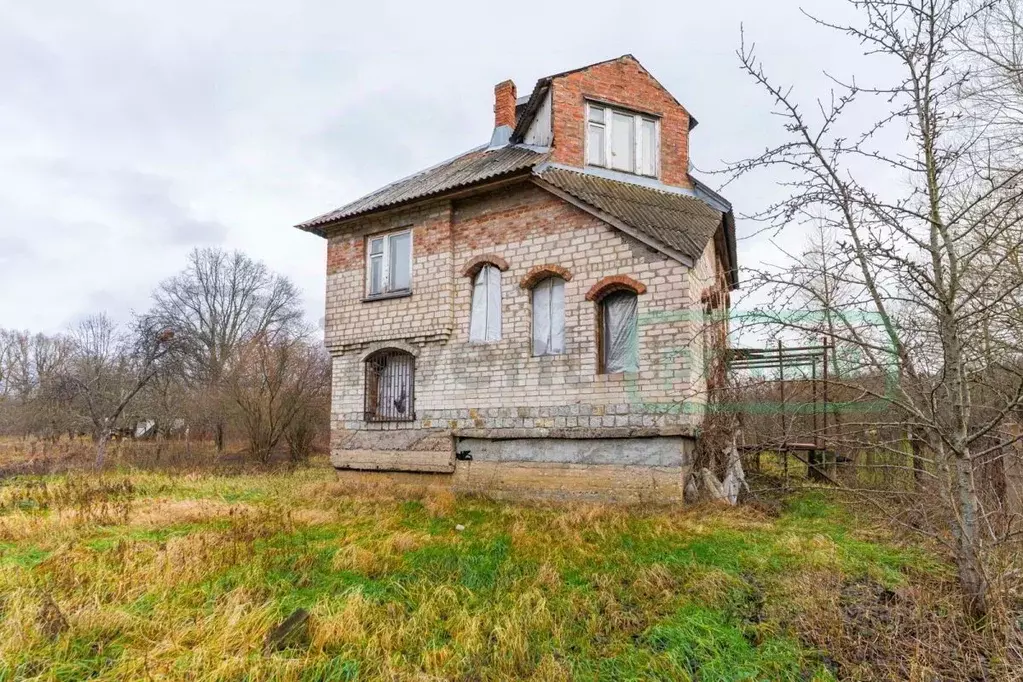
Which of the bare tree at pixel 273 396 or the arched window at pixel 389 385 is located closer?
the arched window at pixel 389 385

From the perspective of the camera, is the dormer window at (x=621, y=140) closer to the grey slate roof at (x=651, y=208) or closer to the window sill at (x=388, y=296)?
the grey slate roof at (x=651, y=208)

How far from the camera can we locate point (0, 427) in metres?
26.1

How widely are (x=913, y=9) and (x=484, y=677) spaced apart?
5.63 metres

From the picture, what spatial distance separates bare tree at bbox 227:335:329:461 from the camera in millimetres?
16938

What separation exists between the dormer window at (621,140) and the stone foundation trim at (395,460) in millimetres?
6538

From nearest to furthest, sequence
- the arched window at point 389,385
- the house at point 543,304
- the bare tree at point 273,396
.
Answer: the house at point 543,304 < the arched window at point 389,385 < the bare tree at point 273,396

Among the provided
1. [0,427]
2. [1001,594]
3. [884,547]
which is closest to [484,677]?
[1001,594]

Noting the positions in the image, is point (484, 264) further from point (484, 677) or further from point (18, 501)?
point (18, 501)

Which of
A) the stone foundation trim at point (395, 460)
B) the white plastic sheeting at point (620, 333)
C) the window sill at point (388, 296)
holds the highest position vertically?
the window sill at point (388, 296)

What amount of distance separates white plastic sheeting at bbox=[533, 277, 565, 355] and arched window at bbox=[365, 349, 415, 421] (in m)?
2.91

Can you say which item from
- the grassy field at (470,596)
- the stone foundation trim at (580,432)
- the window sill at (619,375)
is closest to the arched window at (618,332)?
the window sill at (619,375)

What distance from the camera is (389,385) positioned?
12.1 meters

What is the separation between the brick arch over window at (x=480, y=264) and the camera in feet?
35.4

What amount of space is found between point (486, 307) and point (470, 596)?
6447 mm
